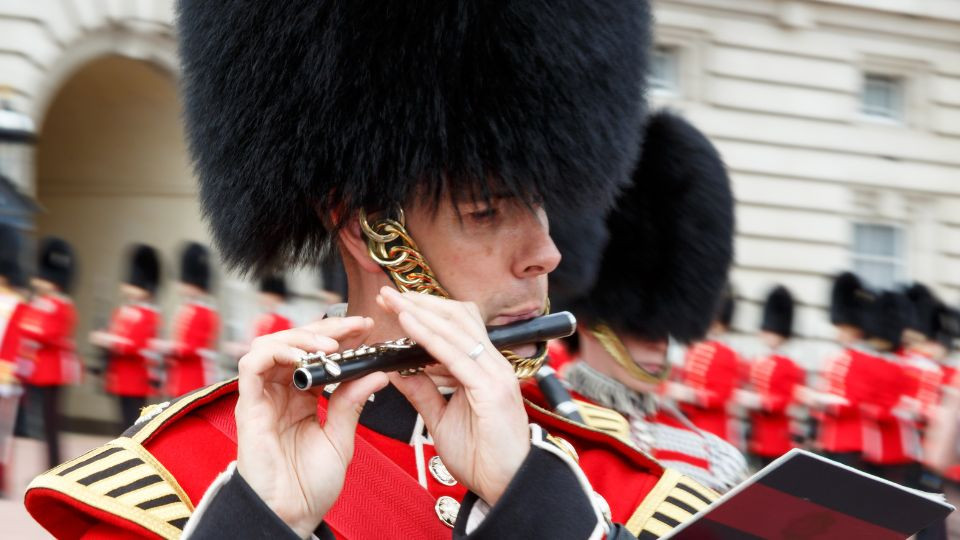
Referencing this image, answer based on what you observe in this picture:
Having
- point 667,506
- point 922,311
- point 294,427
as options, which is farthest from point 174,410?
point 922,311

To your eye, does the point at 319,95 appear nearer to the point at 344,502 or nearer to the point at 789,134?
the point at 344,502

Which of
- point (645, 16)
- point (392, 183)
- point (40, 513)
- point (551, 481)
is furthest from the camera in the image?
point (645, 16)

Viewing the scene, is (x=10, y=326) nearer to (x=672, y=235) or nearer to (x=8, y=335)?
(x=8, y=335)

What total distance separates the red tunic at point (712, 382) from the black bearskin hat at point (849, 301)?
0.97m

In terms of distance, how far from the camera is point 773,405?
10.8m

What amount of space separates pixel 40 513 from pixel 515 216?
0.87 metres

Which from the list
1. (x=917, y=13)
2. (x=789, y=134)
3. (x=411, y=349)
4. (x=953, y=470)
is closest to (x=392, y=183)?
(x=411, y=349)

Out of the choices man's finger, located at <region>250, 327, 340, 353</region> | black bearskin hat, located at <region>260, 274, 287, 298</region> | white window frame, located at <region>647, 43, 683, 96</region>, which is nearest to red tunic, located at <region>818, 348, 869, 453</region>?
black bearskin hat, located at <region>260, 274, 287, 298</region>

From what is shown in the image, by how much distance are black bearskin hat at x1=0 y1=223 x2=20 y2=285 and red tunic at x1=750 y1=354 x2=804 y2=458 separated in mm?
5263

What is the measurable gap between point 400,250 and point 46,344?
7.75m

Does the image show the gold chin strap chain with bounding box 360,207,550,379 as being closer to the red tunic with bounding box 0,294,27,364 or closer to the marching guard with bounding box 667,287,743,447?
the marching guard with bounding box 667,287,743,447

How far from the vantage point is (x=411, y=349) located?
2.10m

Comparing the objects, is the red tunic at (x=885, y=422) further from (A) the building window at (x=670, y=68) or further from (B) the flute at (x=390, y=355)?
(B) the flute at (x=390, y=355)

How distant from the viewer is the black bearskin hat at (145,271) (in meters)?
11.3
